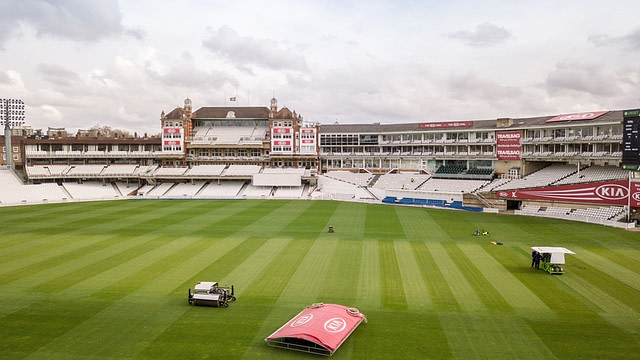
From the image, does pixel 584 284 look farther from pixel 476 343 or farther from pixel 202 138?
pixel 202 138

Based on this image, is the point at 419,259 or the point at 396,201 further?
the point at 396,201

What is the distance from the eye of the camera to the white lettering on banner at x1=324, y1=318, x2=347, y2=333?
15914 mm

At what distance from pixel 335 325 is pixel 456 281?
922 cm

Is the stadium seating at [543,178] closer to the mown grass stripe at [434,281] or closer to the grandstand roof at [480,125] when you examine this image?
the grandstand roof at [480,125]

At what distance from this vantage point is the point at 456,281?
22969 millimetres

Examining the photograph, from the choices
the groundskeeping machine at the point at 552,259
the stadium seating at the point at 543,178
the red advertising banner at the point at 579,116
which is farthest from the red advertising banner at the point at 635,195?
the groundskeeping machine at the point at 552,259

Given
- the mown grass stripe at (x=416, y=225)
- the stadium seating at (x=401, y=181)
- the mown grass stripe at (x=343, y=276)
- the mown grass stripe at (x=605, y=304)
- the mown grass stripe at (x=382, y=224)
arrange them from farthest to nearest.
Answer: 1. the stadium seating at (x=401, y=181)
2. the mown grass stripe at (x=382, y=224)
3. the mown grass stripe at (x=416, y=225)
4. the mown grass stripe at (x=343, y=276)
5. the mown grass stripe at (x=605, y=304)

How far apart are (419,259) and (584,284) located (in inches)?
343

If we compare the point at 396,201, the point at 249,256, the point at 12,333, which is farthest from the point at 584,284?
the point at 396,201

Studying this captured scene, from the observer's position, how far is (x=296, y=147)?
75.7 meters

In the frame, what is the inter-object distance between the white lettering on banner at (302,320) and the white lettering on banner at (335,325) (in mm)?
701

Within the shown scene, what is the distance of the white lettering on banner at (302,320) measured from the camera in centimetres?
1617

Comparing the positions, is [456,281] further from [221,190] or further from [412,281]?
[221,190]

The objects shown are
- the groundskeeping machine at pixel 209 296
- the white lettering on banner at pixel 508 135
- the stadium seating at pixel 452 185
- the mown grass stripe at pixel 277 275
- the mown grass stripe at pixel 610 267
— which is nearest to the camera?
the groundskeeping machine at pixel 209 296
